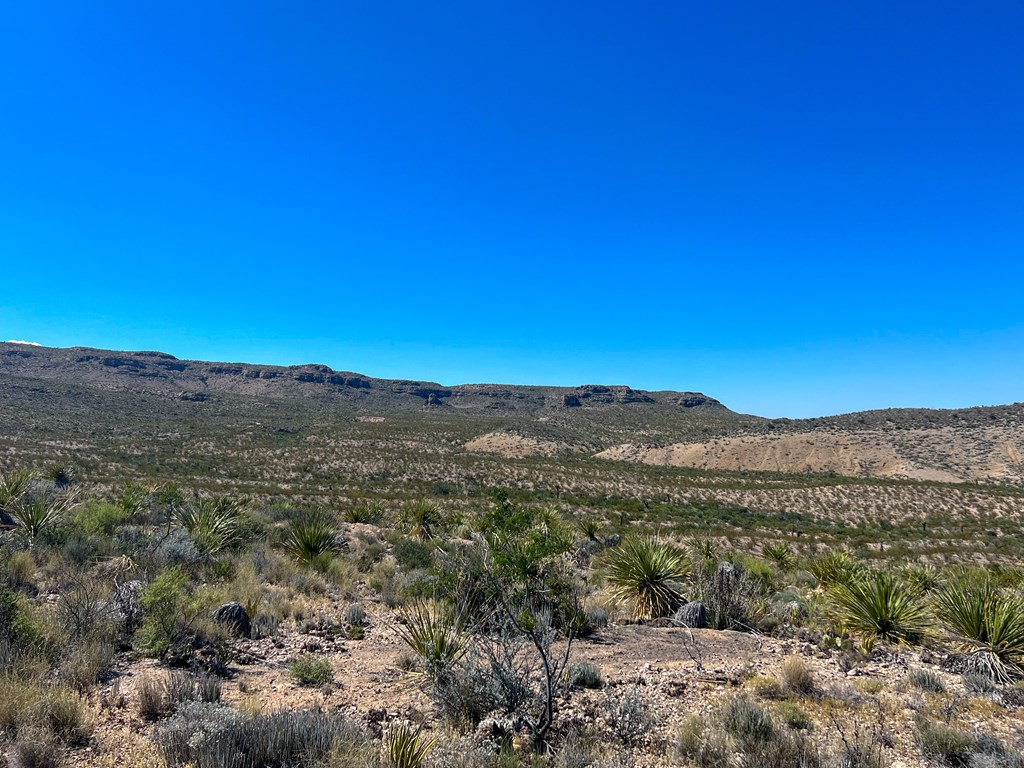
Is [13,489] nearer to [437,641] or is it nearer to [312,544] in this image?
[312,544]

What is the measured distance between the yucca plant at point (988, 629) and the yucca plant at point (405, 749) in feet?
23.8

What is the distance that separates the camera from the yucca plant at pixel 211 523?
461 inches

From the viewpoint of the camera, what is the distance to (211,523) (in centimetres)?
1298

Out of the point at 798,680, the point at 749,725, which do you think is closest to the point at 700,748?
the point at 749,725

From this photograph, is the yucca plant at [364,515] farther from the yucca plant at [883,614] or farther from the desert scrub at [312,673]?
the yucca plant at [883,614]

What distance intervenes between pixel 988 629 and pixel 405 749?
8.48m

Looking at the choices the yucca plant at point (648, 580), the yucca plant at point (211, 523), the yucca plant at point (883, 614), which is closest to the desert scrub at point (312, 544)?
the yucca plant at point (211, 523)

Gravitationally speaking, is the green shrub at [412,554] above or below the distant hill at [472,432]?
below

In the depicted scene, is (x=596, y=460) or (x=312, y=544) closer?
(x=312, y=544)

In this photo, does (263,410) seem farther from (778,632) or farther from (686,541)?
(778,632)

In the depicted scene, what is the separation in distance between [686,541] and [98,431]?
6301 cm

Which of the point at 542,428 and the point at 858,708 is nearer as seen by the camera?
the point at 858,708

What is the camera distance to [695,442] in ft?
216

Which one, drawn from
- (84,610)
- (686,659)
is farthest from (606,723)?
(84,610)
